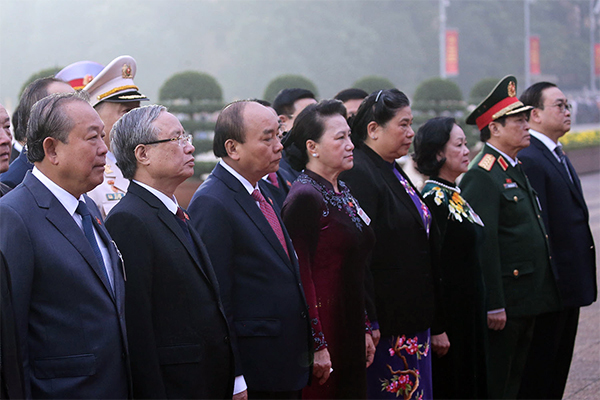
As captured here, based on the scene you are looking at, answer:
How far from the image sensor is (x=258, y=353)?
3021 millimetres

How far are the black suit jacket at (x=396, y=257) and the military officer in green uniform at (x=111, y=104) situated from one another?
3.82 ft

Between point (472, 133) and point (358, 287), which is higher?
point (358, 287)

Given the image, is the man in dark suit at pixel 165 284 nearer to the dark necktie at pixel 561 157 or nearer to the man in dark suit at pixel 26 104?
the man in dark suit at pixel 26 104

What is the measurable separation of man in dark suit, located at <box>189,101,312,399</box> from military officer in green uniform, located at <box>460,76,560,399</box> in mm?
1567

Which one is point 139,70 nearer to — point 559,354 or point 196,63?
point 196,63

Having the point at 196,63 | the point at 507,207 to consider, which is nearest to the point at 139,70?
the point at 196,63

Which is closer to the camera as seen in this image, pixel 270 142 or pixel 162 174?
pixel 162 174

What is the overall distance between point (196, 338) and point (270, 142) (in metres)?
0.93

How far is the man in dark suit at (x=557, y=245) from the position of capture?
182 inches

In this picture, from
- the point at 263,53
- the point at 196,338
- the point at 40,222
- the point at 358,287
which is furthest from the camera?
the point at 263,53

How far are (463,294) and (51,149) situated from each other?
8.18 ft

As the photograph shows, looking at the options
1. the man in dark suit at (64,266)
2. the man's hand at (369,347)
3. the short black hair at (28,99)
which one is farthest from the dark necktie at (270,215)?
the short black hair at (28,99)

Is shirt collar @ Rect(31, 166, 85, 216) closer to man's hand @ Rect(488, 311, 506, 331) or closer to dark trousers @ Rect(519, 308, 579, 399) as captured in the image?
man's hand @ Rect(488, 311, 506, 331)

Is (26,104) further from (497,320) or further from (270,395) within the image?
(497,320)
